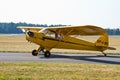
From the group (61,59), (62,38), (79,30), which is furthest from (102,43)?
(61,59)

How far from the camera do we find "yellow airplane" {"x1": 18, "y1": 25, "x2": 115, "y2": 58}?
25281 millimetres

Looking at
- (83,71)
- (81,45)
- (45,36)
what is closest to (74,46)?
(81,45)

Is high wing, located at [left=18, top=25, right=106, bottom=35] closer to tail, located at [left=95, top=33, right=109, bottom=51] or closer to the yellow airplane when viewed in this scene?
the yellow airplane

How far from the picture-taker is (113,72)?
1535 centimetres

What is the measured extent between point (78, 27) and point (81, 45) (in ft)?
7.13

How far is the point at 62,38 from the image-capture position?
26578 millimetres

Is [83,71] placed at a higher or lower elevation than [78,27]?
lower

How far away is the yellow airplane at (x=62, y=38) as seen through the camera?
25.3 metres

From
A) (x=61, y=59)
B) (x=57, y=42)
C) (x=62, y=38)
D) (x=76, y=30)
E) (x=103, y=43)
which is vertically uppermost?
(x=76, y=30)

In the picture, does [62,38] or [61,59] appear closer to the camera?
[61,59]

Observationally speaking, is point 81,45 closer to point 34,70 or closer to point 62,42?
point 62,42

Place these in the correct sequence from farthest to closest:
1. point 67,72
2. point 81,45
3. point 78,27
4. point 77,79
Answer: point 81,45 < point 78,27 < point 67,72 < point 77,79

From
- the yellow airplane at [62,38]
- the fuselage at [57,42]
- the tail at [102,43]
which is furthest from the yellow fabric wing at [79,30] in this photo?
the tail at [102,43]

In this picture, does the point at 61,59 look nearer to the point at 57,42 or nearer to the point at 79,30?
the point at 57,42
